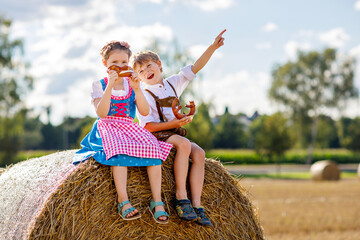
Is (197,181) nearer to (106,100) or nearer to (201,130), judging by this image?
(106,100)

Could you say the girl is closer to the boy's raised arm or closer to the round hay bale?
the boy's raised arm

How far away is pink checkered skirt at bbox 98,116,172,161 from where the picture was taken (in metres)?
3.74

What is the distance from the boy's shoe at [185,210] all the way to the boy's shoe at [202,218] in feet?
0.34

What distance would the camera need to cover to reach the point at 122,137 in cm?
382

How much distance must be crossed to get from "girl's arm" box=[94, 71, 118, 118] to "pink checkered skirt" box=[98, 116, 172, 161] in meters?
0.13

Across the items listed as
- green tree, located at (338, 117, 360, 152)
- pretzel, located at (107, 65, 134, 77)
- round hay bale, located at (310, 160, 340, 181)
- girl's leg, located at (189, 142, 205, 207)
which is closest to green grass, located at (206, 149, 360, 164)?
green tree, located at (338, 117, 360, 152)

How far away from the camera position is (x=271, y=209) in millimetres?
10961

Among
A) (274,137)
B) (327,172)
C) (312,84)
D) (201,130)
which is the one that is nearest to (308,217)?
(327,172)

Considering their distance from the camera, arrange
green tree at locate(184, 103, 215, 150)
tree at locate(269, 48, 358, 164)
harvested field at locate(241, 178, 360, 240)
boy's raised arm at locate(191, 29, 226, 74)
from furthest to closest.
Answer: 1. tree at locate(269, 48, 358, 164)
2. green tree at locate(184, 103, 215, 150)
3. harvested field at locate(241, 178, 360, 240)
4. boy's raised arm at locate(191, 29, 226, 74)

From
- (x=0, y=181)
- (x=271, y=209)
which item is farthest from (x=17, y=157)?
(x=0, y=181)

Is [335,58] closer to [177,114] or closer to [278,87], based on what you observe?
[278,87]

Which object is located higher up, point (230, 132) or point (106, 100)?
point (106, 100)

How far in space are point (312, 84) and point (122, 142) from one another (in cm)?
3983

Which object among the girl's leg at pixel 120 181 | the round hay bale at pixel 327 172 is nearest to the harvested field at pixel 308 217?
the girl's leg at pixel 120 181
